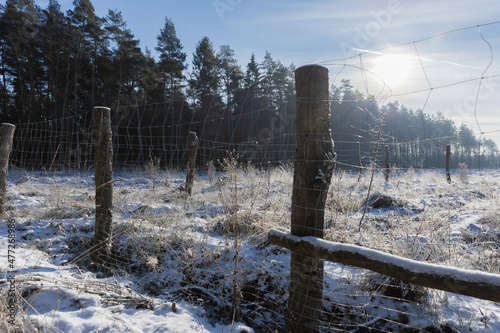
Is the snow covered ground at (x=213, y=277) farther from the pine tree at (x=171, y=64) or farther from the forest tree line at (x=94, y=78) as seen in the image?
the pine tree at (x=171, y=64)

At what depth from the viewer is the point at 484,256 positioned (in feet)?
9.88

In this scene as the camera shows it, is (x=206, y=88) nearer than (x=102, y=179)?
No

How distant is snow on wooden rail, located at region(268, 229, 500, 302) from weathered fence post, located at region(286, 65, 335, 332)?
186mm

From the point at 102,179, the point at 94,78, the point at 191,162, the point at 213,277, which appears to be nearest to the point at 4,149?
the point at 102,179

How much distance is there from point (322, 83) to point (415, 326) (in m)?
2.32

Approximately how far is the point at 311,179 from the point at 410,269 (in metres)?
→ 0.91

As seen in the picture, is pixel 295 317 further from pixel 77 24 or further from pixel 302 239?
pixel 77 24

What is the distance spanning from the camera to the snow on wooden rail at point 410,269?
4.33ft

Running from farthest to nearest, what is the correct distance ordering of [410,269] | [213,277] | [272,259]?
[272,259] → [213,277] → [410,269]

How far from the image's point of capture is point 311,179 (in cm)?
215

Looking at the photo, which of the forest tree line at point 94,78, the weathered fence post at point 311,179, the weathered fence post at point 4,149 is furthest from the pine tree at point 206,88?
the weathered fence post at point 311,179

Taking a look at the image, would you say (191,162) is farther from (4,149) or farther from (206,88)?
(206,88)

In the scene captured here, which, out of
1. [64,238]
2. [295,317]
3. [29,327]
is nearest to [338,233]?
[295,317]

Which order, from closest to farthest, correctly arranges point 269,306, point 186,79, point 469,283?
point 469,283, point 269,306, point 186,79
